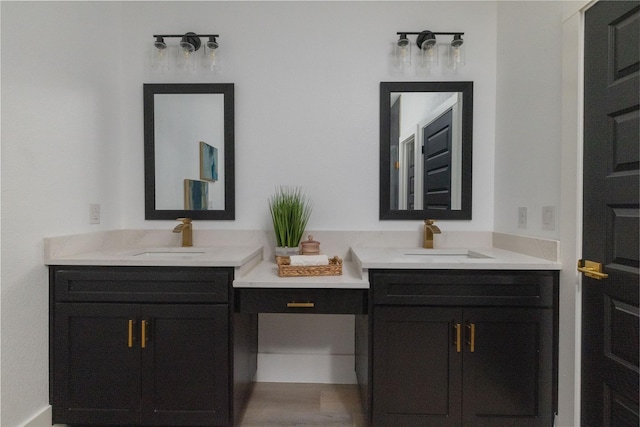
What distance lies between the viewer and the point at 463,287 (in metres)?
1.43

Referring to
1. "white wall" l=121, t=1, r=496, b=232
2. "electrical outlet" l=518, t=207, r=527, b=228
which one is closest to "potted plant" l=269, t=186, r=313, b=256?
"white wall" l=121, t=1, r=496, b=232

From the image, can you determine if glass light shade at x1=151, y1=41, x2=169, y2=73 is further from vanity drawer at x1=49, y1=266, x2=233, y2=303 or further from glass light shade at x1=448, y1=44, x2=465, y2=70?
glass light shade at x1=448, y1=44, x2=465, y2=70

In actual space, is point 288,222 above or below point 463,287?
above

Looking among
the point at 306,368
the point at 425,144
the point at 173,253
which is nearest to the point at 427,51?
the point at 425,144

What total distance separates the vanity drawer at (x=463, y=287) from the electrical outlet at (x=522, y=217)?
351mm

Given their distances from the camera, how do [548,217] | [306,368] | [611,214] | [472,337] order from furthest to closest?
[306,368] < [548,217] < [472,337] < [611,214]

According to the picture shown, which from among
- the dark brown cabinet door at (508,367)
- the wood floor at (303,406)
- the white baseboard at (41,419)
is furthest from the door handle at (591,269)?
the white baseboard at (41,419)

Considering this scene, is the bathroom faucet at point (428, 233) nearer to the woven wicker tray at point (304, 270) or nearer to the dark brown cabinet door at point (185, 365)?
the woven wicker tray at point (304, 270)

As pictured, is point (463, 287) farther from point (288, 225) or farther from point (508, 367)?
point (288, 225)

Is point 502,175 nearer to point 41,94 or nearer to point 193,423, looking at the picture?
point 193,423

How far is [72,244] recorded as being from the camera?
160cm

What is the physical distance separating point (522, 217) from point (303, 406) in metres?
1.51

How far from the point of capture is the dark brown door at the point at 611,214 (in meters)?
1.10

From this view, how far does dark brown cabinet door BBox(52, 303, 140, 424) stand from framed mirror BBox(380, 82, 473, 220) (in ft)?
4.88
